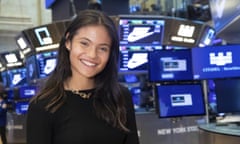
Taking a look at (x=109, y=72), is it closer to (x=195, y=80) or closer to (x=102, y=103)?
(x=102, y=103)

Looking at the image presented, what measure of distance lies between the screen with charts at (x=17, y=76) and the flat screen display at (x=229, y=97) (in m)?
9.63

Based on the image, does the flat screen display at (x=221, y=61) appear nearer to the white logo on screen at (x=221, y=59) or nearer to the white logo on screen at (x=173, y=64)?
the white logo on screen at (x=221, y=59)

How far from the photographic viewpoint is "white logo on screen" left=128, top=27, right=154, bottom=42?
7.66 m

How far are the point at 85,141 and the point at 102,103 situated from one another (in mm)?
173

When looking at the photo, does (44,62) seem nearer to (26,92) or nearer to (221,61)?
(26,92)

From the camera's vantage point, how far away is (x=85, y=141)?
1480mm

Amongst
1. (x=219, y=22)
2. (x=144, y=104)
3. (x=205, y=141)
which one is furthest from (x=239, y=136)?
(x=144, y=104)

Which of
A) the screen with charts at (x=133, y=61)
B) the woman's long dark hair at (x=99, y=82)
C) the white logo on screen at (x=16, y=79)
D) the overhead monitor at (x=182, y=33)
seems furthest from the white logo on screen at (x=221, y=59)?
the white logo on screen at (x=16, y=79)

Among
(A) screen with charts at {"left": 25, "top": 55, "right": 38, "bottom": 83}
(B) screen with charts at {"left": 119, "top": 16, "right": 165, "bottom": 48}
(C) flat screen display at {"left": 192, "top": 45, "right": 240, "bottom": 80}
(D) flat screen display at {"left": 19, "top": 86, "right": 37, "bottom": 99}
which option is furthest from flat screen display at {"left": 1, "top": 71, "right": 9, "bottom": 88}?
(C) flat screen display at {"left": 192, "top": 45, "right": 240, "bottom": 80}

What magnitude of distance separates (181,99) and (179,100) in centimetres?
3

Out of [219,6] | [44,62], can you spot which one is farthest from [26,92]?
[219,6]

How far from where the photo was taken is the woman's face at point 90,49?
4.96 feet

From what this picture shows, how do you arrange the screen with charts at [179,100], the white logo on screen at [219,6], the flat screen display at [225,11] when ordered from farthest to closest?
the white logo on screen at [219,6], the screen with charts at [179,100], the flat screen display at [225,11]

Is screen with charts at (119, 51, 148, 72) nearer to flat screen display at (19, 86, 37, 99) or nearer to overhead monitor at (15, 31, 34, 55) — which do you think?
overhead monitor at (15, 31, 34, 55)
